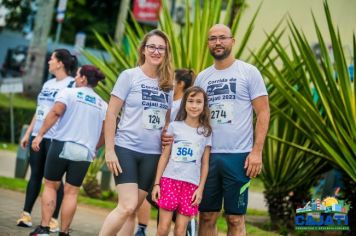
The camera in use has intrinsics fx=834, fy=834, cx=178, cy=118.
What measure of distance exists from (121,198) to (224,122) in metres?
0.94

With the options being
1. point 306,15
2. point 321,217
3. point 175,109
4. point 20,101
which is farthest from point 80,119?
point 20,101

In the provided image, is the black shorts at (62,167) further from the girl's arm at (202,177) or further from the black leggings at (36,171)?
the girl's arm at (202,177)

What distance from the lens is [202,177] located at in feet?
20.1

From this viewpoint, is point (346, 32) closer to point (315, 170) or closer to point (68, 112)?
point (315, 170)

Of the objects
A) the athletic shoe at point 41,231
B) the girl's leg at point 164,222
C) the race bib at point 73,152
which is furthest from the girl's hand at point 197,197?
the athletic shoe at point 41,231

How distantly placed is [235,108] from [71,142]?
5.95ft

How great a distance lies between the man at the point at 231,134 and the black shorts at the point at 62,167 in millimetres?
1470

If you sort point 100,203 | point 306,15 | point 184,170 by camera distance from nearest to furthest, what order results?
point 184,170 < point 100,203 < point 306,15

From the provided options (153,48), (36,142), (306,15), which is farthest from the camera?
(306,15)

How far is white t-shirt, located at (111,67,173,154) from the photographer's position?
6.19 m

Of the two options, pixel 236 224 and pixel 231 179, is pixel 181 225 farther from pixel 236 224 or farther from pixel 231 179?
pixel 231 179

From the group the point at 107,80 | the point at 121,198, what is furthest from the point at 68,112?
the point at 107,80

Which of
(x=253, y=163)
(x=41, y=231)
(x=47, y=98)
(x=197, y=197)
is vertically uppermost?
(x=47, y=98)

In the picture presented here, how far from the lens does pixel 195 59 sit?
1083cm
